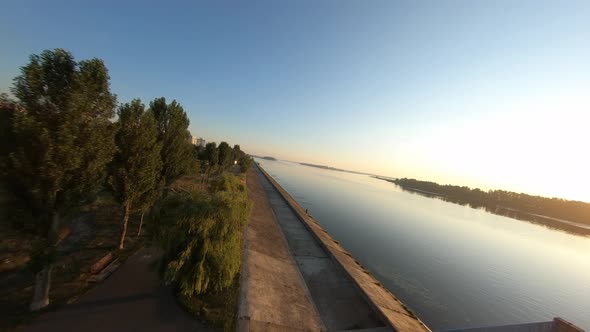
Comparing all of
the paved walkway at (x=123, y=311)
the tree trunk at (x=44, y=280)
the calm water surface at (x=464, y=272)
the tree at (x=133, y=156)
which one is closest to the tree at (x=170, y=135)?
the tree at (x=133, y=156)

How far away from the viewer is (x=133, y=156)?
1258 centimetres

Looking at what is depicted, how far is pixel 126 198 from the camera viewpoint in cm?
1270

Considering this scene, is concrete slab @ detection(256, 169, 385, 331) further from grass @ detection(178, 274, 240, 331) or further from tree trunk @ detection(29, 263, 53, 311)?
tree trunk @ detection(29, 263, 53, 311)

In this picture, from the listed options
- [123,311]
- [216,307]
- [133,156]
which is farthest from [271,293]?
[133,156]

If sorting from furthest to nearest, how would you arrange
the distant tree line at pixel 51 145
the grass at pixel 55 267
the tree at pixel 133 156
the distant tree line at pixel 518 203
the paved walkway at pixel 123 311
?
1. the distant tree line at pixel 518 203
2. the tree at pixel 133 156
3. the grass at pixel 55 267
4. the paved walkway at pixel 123 311
5. the distant tree line at pixel 51 145

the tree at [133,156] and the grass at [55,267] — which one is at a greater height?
the tree at [133,156]

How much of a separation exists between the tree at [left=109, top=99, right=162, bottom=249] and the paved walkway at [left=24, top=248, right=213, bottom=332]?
4256mm

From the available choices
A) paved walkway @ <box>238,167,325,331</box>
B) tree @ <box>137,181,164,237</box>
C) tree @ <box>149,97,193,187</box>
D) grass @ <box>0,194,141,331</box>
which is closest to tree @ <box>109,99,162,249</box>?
tree @ <box>137,181,164,237</box>

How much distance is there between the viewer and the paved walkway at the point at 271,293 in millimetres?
9703

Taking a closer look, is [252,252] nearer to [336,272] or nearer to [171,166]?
[336,272]

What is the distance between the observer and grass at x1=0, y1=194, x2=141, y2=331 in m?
7.86

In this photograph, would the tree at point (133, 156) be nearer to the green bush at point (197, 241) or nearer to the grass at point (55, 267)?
the grass at point (55, 267)

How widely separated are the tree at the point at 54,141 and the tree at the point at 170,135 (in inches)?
326

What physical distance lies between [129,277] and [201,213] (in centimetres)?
490
